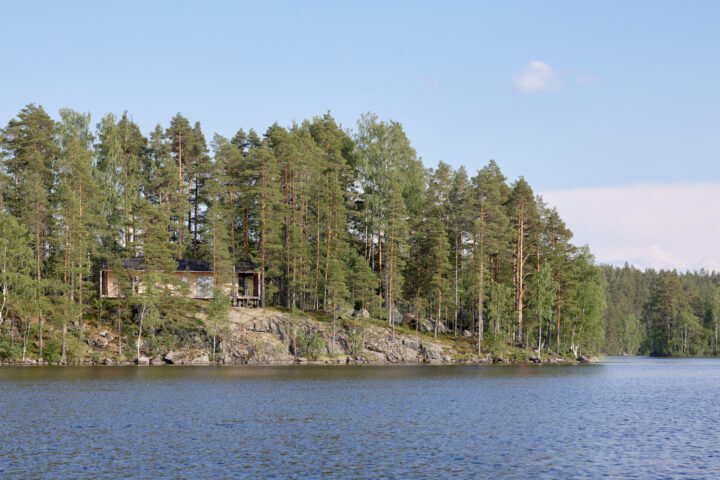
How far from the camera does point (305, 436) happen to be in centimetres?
3058

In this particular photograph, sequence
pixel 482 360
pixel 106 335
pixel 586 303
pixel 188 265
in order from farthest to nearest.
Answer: pixel 586 303 → pixel 482 360 → pixel 188 265 → pixel 106 335

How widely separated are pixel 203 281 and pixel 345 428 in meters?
58.9

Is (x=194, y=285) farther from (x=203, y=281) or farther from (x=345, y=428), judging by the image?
(x=345, y=428)

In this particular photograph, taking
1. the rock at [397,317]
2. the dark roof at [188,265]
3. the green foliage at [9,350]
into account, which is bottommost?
the green foliage at [9,350]

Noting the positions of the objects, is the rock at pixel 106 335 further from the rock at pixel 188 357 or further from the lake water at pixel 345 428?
the lake water at pixel 345 428

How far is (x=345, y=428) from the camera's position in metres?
33.2

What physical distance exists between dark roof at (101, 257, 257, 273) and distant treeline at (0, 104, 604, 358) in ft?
4.20

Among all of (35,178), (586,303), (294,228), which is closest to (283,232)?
(294,228)

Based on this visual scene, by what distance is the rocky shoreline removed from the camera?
79000 millimetres

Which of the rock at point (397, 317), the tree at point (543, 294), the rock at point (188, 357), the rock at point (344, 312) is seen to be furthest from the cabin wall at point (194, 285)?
the tree at point (543, 294)

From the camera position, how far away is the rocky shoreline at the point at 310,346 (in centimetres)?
7900

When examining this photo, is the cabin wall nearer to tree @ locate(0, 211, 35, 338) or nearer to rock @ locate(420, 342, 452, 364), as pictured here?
tree @ locate(0, 211, 35, 338)

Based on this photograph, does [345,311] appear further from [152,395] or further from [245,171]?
[152,395]

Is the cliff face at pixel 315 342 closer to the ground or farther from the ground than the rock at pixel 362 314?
closer to the ground
